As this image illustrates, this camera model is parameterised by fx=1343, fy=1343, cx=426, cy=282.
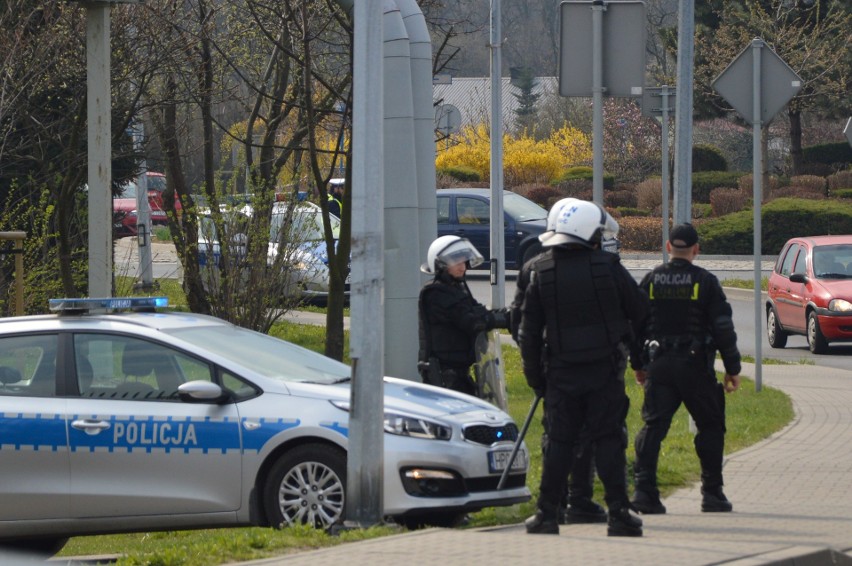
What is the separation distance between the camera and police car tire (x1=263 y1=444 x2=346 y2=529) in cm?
734

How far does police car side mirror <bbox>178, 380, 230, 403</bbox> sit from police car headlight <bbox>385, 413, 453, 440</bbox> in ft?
3.06

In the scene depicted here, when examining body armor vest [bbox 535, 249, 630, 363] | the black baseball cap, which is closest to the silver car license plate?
body armor vest [bbox 535, 249, 630, 363]

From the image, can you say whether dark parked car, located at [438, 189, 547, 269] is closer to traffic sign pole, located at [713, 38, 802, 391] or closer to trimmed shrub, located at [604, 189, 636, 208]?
traffic sign pole, located at [713, 38, 802, 391]

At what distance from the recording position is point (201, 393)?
746 centimetres

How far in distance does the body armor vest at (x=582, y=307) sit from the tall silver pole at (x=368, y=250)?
983 mm

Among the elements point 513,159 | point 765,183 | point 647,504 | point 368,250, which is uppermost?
point 513,159

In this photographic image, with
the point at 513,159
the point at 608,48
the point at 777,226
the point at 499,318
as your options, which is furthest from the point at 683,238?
→ the point at 513,159

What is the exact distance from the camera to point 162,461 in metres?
7.52

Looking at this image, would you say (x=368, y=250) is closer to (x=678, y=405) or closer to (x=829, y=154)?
(x=678, y=405)

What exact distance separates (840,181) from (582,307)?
37.1 m

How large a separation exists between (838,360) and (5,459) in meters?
12.7

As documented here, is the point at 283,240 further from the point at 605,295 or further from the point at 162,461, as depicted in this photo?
the point at 605,295

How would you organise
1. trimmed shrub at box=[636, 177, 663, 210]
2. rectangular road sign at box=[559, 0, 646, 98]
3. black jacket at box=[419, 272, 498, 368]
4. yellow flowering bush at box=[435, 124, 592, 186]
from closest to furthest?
black jacket at box=[419, 272, 498, 368] → rectangular road sign at box=[559, 0, 646, 98] → trimmed shrub at box=[636, 177, 663, 210] → yellow flowering bush at box=[435, 124, 592, 186]

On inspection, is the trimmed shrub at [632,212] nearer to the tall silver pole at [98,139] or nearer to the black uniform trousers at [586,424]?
the tall silver pole at [98,139]
